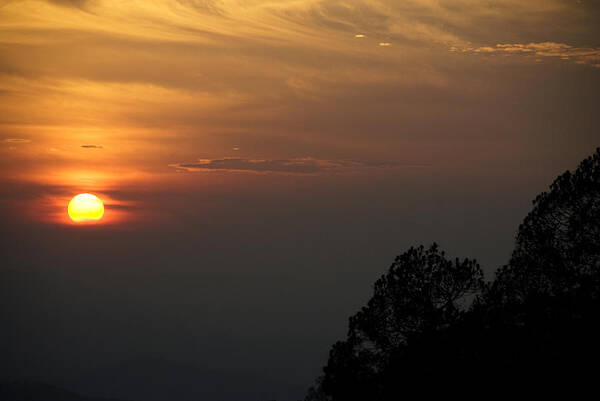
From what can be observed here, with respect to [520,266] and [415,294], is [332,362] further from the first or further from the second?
[520,266]

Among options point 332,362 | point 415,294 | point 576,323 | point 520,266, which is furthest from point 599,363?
point 332,362

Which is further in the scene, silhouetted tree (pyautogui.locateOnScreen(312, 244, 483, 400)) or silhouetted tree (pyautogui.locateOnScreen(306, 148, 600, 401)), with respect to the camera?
silhouetted tree (pyautogui.locateOnScreen(312, 244, 483, 400))

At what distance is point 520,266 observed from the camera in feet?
119

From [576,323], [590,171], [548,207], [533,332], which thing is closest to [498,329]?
[533,332]

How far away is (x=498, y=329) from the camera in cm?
3441

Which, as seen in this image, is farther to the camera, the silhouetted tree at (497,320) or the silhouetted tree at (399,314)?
the silhouetted tree at (399,314)

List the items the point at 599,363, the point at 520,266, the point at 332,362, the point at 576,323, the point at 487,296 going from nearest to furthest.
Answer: the point at 599,363, the point at 576,323, the point at 520,266, the point at 487,296, the point at 332,362

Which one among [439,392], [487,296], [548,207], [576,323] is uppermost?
[548,207]

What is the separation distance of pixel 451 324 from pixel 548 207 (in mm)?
8262

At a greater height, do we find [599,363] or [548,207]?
[548,207]

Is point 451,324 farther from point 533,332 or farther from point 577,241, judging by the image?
point 577,241

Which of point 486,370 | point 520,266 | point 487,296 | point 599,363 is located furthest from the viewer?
point 487,296

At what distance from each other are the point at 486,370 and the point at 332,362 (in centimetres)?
1152

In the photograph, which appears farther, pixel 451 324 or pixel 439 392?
pixel 451 324
